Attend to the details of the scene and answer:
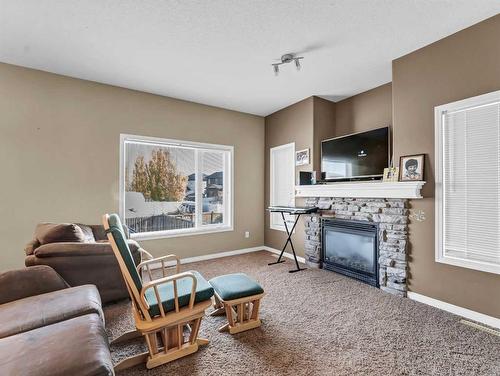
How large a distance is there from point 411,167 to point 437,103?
0.72 m

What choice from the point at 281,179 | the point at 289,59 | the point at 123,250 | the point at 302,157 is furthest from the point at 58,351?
the point at 281,179

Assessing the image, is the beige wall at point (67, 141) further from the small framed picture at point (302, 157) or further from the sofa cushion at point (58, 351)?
the sofa cushion at point (58, 351)

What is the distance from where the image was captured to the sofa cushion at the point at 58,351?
3.41 feet

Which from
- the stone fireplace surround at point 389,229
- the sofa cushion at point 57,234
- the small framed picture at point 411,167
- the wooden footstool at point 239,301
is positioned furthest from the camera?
the stone fireplace surround at point 389,229

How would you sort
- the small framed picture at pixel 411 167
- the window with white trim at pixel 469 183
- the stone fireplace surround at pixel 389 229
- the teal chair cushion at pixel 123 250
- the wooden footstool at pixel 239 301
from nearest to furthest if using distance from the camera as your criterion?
the teal chair cushion at pixel 123 250 → the wooden footstool at pixel 239 301 → the window with white trim at pixel 469 183 → the small framed picture at pixel 411 167 → the stone fireplace surround at pixel 389 229

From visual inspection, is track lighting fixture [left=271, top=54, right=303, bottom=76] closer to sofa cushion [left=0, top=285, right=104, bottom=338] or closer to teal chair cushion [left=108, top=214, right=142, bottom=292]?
teal chair cushion [left=108, top=214, right=142, bottom=292]

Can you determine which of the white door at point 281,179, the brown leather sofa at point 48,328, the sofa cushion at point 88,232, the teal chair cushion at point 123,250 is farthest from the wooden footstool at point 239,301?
the white door at point 281,179

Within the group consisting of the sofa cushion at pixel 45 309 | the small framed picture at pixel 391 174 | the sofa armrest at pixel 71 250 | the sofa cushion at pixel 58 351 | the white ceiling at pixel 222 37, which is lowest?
the sofa cushion at pixel 45 309

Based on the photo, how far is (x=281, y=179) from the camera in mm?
4898

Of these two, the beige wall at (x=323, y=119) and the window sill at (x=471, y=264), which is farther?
the beige wall at (x=323, y=119)

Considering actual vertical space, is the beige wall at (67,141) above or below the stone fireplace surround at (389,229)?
above

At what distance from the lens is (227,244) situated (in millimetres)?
4754

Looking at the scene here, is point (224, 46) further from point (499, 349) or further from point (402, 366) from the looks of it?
point (499, 349)

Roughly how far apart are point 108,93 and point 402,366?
182 inches
